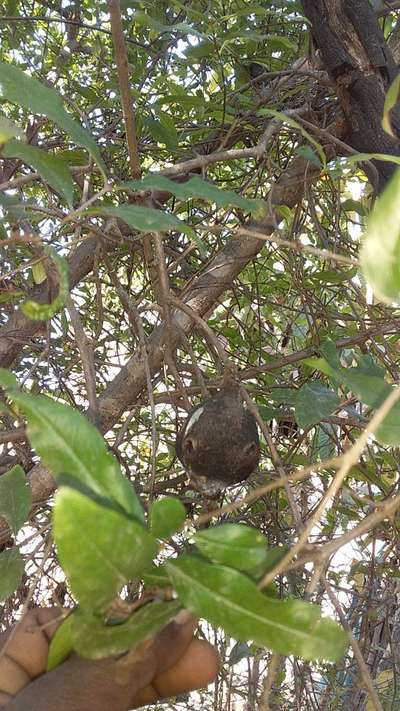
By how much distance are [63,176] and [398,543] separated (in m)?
0.78

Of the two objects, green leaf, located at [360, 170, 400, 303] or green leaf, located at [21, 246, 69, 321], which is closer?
green leaf, located at [360, 170, 400, 303]

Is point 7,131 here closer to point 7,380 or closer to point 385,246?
point 7,380

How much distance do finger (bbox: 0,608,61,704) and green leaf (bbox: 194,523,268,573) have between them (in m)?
0.19

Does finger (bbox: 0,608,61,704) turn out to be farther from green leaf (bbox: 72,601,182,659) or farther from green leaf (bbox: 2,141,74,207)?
green leaf (bbox: 2,141,74,207)

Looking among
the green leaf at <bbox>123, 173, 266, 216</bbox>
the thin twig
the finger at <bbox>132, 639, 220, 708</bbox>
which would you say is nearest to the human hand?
the finger at <bbox>132, 639, 220, 708</bbox>

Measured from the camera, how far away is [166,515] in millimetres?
418

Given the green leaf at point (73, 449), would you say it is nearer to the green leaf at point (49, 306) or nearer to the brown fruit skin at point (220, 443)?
the green leaf at point (49, 306)

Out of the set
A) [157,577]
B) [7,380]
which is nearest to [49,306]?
[7,380]

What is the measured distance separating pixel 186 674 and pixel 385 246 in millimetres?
337

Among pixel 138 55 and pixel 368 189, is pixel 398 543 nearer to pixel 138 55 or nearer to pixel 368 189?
pixel 368 189

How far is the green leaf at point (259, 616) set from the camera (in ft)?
1.18

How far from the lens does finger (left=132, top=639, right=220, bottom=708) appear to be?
21.0 inches

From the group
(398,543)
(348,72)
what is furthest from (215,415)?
(398,543)

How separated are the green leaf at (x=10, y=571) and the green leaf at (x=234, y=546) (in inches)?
12.8
